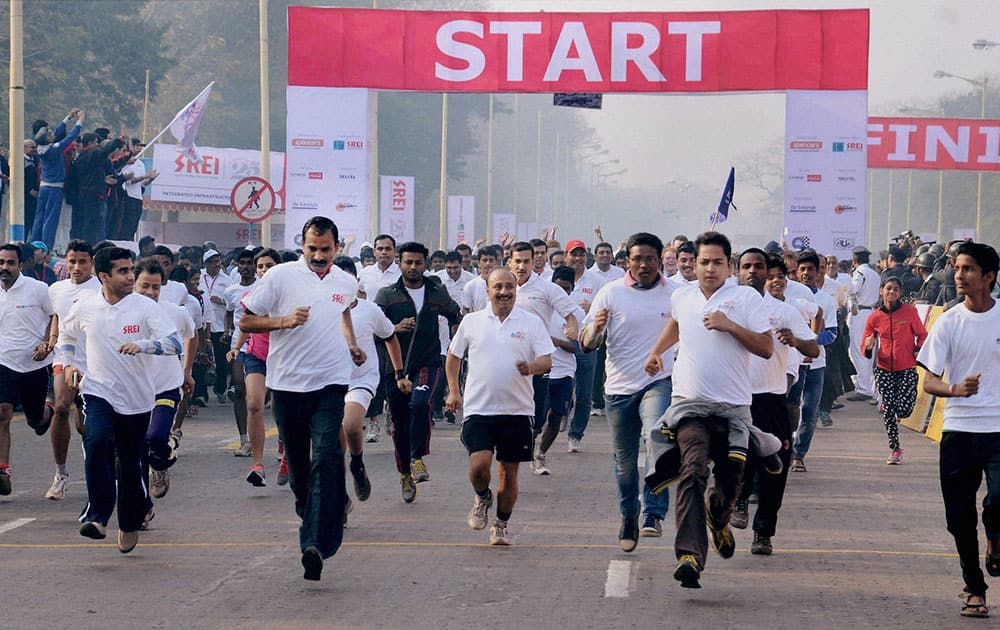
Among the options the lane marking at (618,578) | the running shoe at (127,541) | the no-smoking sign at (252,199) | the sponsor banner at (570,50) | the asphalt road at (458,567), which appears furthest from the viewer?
the sponsor banner at (570,50)

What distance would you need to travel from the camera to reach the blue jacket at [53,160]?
22266 millimetres

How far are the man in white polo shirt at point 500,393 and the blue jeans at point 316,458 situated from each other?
1.20 m

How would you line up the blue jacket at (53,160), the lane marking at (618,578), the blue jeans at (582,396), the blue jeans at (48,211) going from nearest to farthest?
the lane marking at (618,578), the blue jeans at (582,396), the blue jacket at (53,160), the blue jeans at (48,211)

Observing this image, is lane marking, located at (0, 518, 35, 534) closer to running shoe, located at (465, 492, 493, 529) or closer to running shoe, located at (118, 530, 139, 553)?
running shoe, located at (118, 530, 139, 553)

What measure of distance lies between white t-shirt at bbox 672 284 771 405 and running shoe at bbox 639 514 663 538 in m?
1.52

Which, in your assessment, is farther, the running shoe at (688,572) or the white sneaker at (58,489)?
the white sneaker at (58,489)

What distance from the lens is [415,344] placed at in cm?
1221

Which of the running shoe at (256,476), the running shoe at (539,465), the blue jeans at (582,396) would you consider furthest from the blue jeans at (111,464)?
the blue jeans at (582,396)

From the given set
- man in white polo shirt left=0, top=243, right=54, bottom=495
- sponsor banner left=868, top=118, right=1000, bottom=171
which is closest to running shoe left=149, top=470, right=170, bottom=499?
man in white polo shirt left=0, top=243, right=54, bottom=495

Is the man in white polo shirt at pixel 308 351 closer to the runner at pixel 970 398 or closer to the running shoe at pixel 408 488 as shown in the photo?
the running shoe at pixel 408 488

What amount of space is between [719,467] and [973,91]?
11190cm

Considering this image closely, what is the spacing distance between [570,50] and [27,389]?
1536 cm

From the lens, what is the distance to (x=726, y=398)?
8.11m

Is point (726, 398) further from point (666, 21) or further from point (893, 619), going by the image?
point (666, 21)
